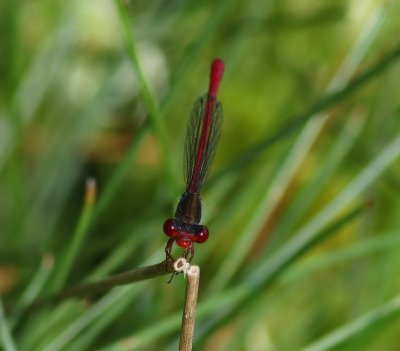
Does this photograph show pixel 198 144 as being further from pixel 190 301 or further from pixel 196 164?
pixel 190 301

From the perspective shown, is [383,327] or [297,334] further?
[297,334]

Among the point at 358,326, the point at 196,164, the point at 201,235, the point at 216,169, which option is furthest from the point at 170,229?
the point at 216,169

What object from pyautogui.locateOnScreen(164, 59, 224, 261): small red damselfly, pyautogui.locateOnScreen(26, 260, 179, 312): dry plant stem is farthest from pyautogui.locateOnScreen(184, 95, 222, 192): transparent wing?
pyautogui.locateOnScreen(26, 260, 179, 312): dry plant stem

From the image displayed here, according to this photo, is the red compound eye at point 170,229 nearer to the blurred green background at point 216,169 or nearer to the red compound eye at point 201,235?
the red compound eye at point 201,235

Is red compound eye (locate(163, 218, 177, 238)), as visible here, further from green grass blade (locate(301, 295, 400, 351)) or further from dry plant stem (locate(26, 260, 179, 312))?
green grass blade (locate(301, 295, 400, 351))

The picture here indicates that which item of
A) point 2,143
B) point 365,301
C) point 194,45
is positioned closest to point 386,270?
point 365,301

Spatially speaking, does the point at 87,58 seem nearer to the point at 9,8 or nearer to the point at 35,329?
the point at 9,8
